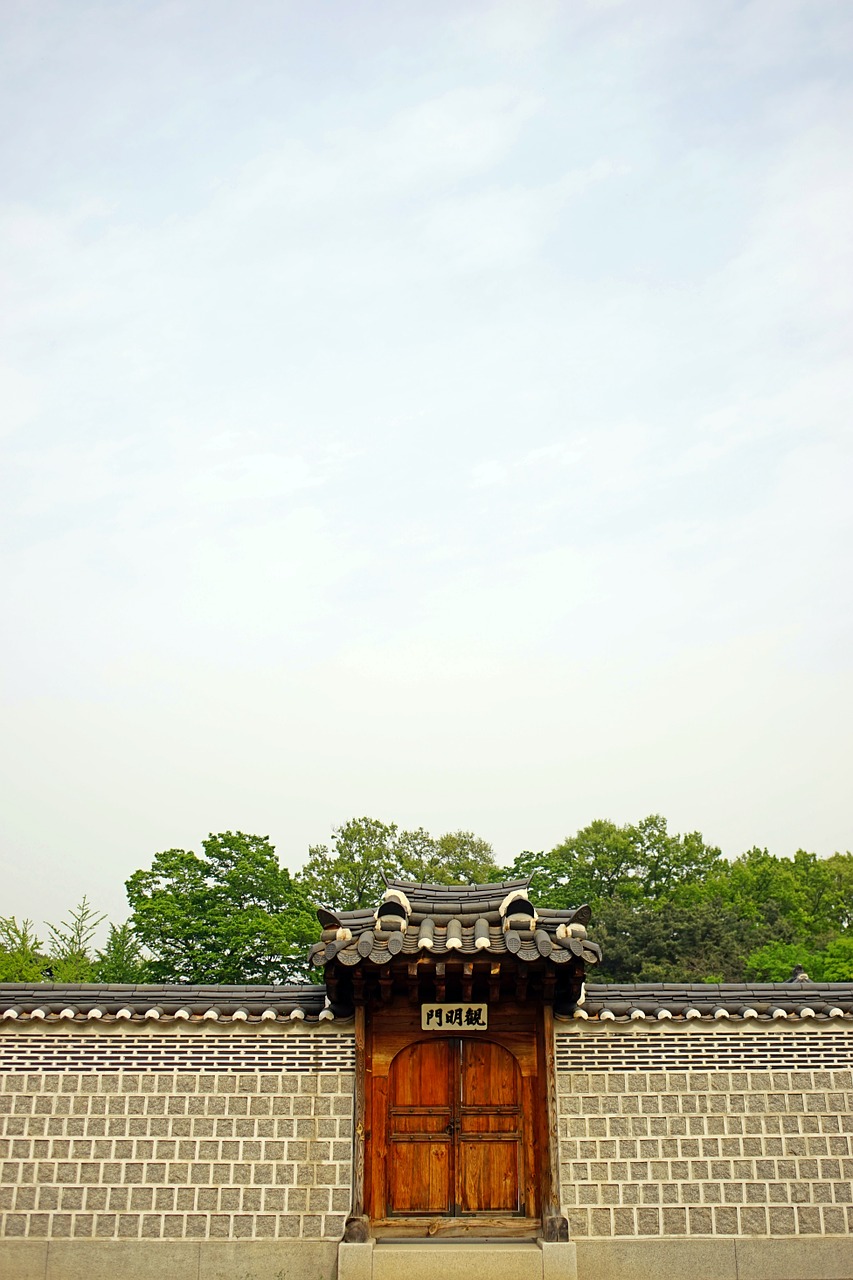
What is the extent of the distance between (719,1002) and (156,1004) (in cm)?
621

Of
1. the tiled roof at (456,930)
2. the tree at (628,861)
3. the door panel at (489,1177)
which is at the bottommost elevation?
the door panel at (489,1177)

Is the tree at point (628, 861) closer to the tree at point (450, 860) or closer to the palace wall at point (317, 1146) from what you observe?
the tree at point (450, 860)

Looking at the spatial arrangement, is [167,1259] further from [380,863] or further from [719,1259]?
[380,863]

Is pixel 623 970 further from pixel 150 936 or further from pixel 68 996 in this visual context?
pixel 68 996

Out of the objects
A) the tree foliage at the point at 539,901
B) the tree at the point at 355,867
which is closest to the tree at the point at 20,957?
the tree foliage at the point at 539,901

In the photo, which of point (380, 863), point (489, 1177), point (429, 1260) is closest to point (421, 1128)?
point (489, 1177)

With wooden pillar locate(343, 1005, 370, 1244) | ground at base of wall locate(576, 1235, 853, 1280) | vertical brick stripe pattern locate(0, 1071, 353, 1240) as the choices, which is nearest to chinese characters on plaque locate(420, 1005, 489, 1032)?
wooden pillar locate(343, 1005, 370, 1244)

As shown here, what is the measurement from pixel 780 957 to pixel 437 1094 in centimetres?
3372

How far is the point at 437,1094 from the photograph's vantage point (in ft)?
36.6

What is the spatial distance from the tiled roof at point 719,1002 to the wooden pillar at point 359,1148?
2.36 metres

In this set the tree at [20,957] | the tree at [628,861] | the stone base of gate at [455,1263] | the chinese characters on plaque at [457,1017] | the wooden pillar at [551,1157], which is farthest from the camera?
the tree at [628,861]

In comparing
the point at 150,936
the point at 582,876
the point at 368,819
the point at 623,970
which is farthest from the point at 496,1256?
the point at 368,819

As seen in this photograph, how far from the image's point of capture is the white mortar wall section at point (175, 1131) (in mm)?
10641

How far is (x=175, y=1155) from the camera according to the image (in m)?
10.8
